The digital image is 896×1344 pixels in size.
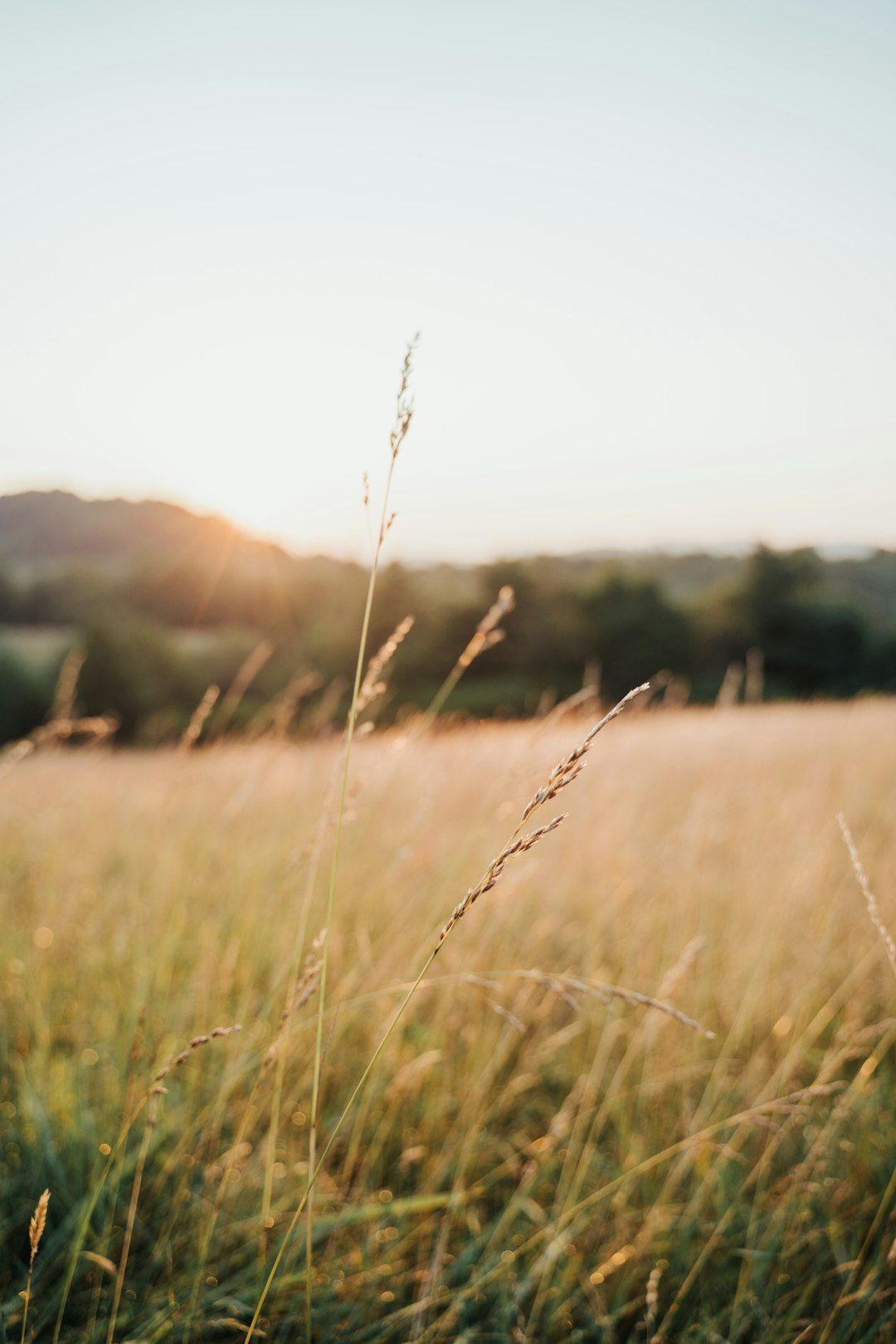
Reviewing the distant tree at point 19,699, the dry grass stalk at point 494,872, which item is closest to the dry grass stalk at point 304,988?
the dry grass stalk at point 494,872

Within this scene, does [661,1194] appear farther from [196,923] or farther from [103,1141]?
[196,923]

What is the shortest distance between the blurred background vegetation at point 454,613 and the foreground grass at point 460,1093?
30.9 meters

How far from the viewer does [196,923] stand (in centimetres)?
246

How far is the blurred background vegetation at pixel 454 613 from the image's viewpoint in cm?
3706

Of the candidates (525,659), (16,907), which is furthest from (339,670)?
(16,907)

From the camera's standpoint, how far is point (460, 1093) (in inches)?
73.2

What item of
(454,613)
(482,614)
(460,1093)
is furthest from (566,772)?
(454,613)

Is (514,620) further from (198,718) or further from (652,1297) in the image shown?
(652,1297)

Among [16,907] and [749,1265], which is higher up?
[16,907]

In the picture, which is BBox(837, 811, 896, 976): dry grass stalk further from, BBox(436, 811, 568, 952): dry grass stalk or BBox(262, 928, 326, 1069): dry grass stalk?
BBox(262, 928, 326, 1069): dry grass stalk

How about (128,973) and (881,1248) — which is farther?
(128,973)

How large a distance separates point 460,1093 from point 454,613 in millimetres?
38216

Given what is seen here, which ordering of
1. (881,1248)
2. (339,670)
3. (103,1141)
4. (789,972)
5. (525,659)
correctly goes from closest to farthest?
(881,1248) < (103,1141) < (789,972) < (339,670) < (525,659)

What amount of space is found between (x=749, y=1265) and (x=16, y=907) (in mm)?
2643
